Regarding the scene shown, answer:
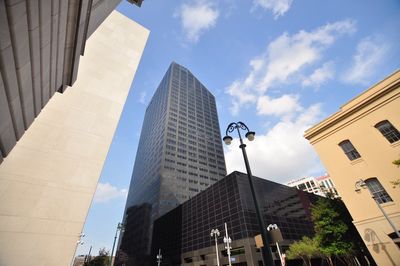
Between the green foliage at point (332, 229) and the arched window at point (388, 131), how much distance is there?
1111 centimetres

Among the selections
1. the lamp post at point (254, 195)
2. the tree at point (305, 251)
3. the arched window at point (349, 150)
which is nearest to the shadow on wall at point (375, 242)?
the arched window at point (349, 150)

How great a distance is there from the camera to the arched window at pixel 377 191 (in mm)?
16500

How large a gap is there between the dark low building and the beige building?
18.6 m

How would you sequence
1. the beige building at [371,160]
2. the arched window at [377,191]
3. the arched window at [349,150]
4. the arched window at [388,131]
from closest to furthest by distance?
the beige building at [371,160] → the arched window at [377,191] → the arched window at [388,131] → the arched window at [349,150]

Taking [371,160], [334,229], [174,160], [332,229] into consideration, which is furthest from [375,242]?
[174,160]

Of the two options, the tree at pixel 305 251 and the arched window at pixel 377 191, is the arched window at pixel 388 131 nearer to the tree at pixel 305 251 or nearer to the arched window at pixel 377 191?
the arched window at pixel 377 191

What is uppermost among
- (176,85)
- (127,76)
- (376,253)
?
(176,85)

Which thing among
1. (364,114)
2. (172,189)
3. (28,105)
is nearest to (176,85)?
(172,189)

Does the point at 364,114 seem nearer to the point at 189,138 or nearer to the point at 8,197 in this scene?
the point at 8,197

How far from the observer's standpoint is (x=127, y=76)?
1738cm

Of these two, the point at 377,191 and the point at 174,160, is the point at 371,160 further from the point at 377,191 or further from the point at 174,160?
the point at 174,160

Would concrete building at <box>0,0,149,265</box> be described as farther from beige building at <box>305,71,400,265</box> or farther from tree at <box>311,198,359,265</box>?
tree at <box>311,198,359,265</box>

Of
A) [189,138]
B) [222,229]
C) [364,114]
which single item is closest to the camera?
[364,114]

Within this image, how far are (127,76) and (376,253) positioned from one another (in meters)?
27.7
